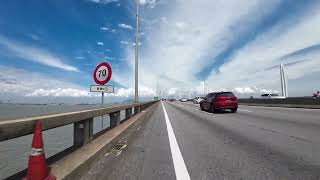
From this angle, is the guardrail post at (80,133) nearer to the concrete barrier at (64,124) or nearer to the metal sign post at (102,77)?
the concrete barrier at (64,124)

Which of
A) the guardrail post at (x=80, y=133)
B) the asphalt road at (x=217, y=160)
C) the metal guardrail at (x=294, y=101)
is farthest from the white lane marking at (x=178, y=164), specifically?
the metal guardrail at (x=294, y=101)

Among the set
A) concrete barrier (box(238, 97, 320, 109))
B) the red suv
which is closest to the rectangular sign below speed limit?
the red suv

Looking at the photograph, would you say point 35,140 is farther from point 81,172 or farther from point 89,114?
point 89,114

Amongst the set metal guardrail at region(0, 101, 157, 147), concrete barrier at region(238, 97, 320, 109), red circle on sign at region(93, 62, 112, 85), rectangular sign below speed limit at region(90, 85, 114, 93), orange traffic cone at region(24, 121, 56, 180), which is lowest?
orange traffic cone at region(24, 121, 56, 180)

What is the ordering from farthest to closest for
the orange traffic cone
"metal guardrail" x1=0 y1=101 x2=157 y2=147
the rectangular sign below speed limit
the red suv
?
1. the red suv
2. the rectangular sign below speed limit
3. the orange traffic cone
4. "metal guardrail" x1=0 y1=101 x2=157 y2=147

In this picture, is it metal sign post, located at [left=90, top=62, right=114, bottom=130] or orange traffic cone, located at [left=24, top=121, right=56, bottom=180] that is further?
metal sign post, located at [left=90, top=62, right=114, bottom=130]

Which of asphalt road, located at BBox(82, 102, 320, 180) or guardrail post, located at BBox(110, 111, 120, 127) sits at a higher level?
guardrail post, located at BBox(110, 111, 120, 127)

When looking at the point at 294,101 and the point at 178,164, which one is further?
the point at 294,101

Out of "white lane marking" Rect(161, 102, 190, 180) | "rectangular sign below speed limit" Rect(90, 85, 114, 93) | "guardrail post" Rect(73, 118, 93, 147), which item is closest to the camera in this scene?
"white lane marking" Rect(161, 102, 190, 180)

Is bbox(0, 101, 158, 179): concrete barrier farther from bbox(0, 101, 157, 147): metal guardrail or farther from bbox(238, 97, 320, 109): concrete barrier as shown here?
bbox(238, 97, 320, 109): concrete barrier

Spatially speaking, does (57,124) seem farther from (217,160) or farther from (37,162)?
(217,160)

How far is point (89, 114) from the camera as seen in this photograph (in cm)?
643

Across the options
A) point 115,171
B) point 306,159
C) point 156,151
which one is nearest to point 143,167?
point 115,171

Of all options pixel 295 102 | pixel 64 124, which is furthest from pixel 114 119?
pixel 295 102
